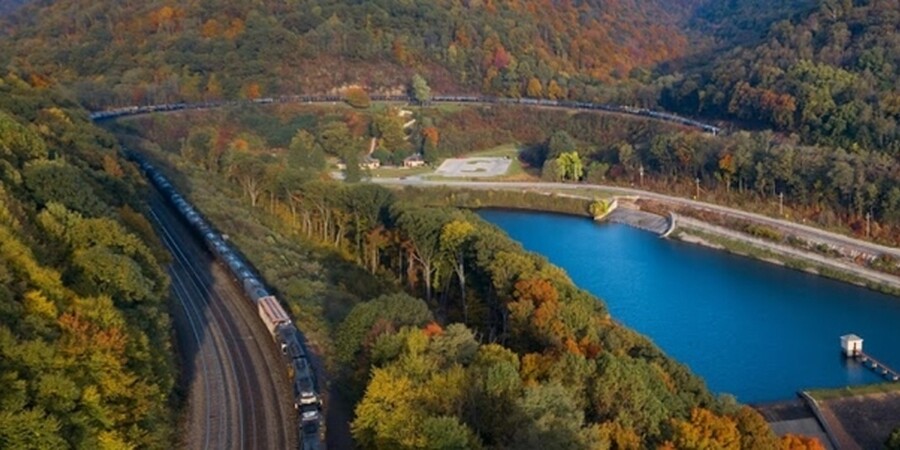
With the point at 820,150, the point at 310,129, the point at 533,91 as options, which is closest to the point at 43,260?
the point at 820,150

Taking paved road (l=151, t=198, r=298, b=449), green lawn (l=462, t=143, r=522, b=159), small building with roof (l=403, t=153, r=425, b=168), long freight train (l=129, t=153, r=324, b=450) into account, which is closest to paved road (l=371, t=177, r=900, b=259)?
small building with roof (l=403, t=153, r=425, b=168)

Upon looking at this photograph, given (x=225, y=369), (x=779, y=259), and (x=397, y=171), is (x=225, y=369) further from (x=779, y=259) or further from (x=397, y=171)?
(x=397, y=171)

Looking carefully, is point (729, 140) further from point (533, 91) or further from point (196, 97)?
point (196, 97)

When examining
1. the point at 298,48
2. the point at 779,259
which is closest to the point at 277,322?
the point at 779,259

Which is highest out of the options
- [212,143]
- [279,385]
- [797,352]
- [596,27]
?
[596,27]

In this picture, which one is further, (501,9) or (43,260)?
(501,9)
